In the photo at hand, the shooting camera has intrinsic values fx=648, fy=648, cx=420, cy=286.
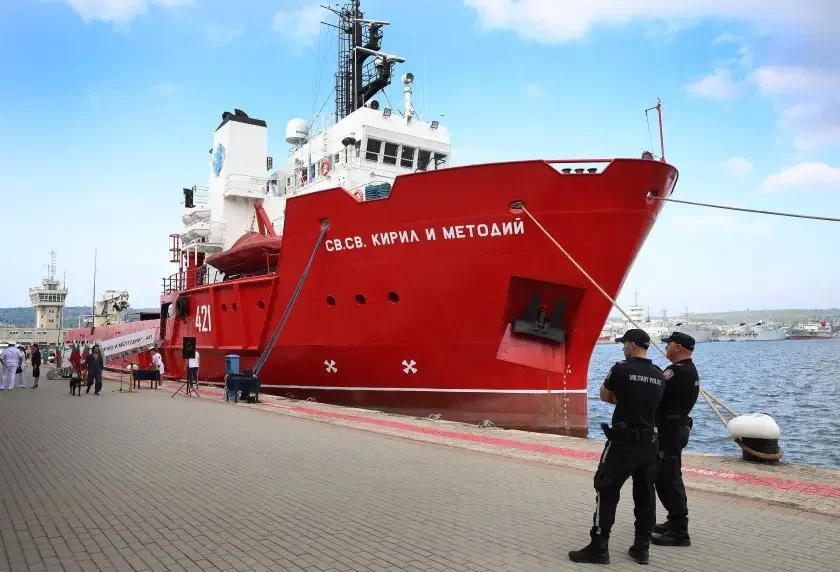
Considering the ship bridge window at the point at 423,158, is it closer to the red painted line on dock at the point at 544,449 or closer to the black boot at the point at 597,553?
the red painted line on dock at the point at 544,449

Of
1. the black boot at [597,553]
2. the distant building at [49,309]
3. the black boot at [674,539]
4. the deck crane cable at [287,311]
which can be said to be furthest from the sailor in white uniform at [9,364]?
the distant building at [49,309]

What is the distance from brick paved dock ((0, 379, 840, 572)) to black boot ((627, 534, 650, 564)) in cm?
8

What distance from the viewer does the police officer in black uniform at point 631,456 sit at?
4320 millimetres

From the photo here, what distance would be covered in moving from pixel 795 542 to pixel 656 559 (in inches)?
43.4

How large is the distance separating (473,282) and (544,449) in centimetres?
436

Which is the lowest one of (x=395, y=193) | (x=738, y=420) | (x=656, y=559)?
(x=656, y=559)

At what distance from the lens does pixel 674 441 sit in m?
4.86

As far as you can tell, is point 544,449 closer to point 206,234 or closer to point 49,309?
point 206,234

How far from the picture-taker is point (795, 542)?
466 cm

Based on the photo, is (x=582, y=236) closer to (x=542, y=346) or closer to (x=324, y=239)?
(x=542, y=346)

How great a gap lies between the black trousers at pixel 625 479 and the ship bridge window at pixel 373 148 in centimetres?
1454

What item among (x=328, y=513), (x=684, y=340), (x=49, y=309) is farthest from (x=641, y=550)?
(x=49, y=309)

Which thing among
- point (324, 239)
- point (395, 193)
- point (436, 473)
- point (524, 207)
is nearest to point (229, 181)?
point (324, 239)

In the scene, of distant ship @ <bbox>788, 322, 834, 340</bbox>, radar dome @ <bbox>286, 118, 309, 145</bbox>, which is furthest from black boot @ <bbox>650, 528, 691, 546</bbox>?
distant ship @ <bbox>788, 322, 834, 340</bbox>
